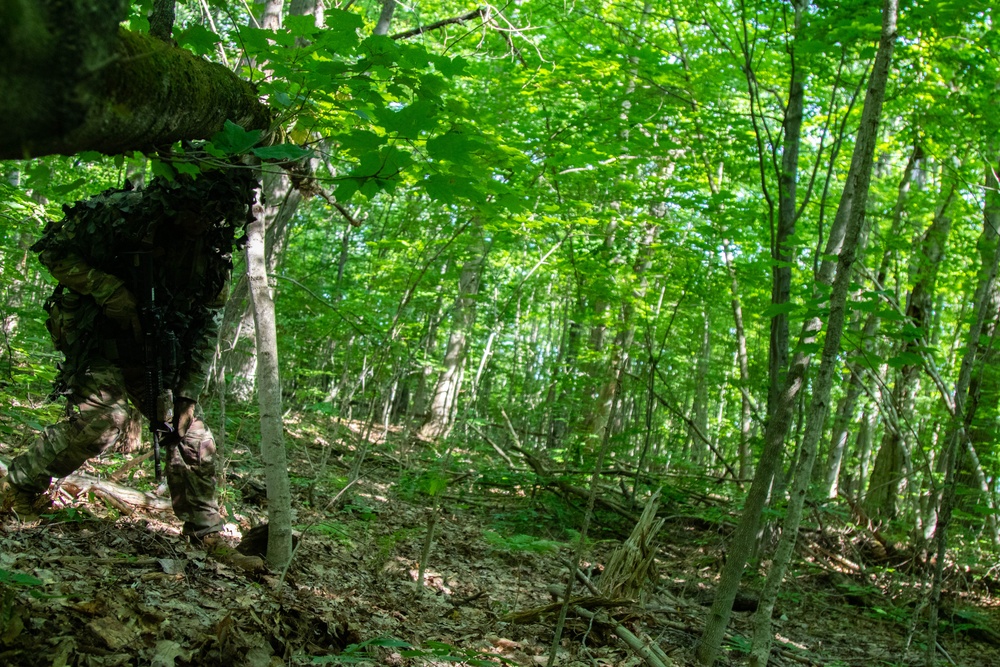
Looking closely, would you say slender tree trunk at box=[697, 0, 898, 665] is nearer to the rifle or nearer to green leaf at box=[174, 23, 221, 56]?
green leaf at box=[174, 23, 221, 56]

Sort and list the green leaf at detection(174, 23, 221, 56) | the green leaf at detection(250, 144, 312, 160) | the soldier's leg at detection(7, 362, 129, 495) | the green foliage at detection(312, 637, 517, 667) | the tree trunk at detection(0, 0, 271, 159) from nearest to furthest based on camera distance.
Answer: the tree trunk at detection(0, 0, 271, 159) < the green leaf at detection(250, 144, 312, 160) < the green leaf at detection(174, 23, 221, 56) < the green foliage at detection(312, 637, 517, 667) < the soldier's leg at detection(7, 362, 129, 495)

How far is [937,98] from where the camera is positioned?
6.10m

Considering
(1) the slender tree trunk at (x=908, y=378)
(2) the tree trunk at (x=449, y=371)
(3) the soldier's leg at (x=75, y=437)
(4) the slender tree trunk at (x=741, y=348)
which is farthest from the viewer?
(2) the tree trunk at (x=449, y=371)

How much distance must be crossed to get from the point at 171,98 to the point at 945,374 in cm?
1127

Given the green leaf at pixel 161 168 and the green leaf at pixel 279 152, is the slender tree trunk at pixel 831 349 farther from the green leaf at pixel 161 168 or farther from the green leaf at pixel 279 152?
the green leaf at pixel 161 168

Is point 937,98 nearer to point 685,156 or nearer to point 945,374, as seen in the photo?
point 685,156

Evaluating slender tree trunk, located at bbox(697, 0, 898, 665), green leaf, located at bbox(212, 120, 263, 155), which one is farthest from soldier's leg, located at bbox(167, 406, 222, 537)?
slender tree trunk, located at bbox(697, 0, 898, 665)

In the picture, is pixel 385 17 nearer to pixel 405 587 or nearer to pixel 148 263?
pixel 148 263

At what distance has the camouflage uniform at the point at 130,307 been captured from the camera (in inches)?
137

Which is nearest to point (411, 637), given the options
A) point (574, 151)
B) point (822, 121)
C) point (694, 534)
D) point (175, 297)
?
point (175, 297)

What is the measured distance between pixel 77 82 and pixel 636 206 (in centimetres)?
750

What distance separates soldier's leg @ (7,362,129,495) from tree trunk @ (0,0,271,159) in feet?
7.67

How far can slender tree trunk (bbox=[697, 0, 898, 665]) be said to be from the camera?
3305 millimetres

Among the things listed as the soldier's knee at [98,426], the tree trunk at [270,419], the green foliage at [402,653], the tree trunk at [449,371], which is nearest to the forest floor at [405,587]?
the green foliage at [402,653]
